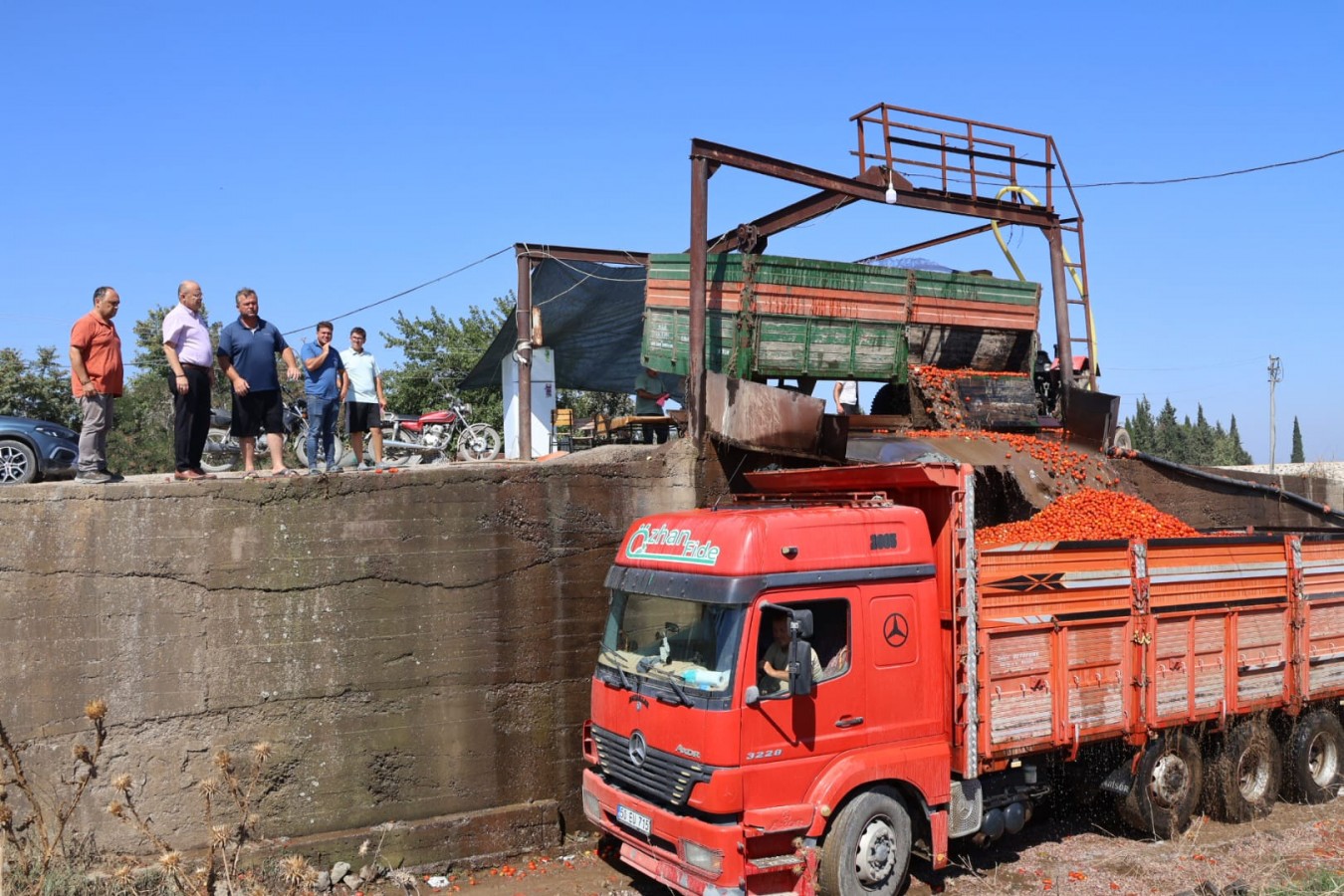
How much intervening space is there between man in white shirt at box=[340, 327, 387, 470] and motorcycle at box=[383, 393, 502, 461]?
12.9ft

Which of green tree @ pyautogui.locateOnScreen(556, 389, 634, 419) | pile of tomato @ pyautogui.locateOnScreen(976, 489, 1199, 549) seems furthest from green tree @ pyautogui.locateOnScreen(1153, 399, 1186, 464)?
pile of tomato @ pyautogui.locateOnScreen(976, 489, 1199, 549)

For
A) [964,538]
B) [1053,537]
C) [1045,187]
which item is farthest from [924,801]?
[1045,187]

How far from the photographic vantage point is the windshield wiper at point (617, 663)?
6.44m

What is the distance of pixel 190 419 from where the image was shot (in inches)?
314

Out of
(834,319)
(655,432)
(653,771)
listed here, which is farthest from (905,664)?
(655,432)

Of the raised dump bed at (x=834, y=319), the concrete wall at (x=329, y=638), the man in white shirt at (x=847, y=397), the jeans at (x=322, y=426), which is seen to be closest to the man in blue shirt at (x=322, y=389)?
the jeans at (x=322, y=426)

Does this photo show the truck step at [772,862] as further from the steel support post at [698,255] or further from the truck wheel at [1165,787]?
the steel support post at [698,255]

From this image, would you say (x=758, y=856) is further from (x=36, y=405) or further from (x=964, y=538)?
(x=36, y=405)

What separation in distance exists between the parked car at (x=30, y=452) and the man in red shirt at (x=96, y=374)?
2.42m

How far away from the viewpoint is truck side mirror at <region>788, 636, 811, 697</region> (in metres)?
5.68

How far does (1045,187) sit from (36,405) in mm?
19882

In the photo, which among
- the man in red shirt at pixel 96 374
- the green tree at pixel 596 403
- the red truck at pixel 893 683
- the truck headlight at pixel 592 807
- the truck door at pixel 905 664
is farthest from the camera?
the green tree at pixel 596 403

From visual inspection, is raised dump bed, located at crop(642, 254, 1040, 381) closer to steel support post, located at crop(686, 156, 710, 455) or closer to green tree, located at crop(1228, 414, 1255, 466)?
steel support post, located at crop(686, 156, 710, 455)

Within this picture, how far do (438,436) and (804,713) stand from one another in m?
10.5
